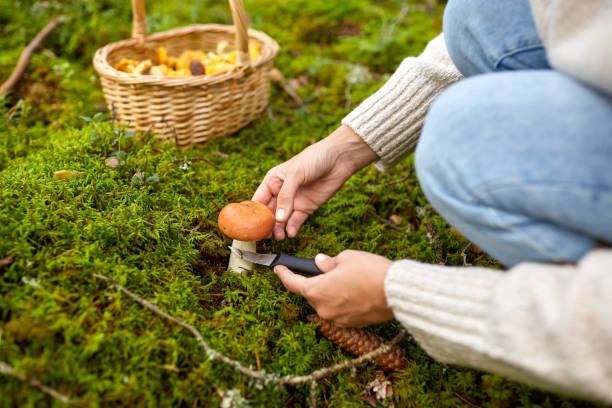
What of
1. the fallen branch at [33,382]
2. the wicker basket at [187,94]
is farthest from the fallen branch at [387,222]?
the fallen branch at [33,382]

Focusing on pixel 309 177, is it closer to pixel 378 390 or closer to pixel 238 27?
pixel 378 390

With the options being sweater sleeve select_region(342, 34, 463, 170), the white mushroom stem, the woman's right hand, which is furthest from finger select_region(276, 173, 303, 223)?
sweater sleeve select_region(342, 34, 463, 170)

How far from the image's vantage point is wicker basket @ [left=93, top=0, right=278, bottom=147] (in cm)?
297

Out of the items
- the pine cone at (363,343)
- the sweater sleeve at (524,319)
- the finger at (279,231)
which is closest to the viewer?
the sweater sleeve at (524,319)

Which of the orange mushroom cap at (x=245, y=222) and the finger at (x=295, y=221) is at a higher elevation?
the orange mushroom cap at (x=245, y=222)

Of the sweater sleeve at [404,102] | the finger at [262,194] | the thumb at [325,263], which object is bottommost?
the thumb at [325,263]

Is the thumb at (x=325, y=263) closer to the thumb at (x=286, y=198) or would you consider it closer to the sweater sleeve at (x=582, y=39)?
the thumb at (x=286, y=198)

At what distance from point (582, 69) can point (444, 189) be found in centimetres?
56

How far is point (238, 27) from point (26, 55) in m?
2.18

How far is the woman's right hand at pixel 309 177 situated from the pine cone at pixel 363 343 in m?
0.61

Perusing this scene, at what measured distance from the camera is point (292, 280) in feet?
6.74

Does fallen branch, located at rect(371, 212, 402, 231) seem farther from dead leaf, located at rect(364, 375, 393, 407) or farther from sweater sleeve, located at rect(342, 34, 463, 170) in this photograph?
dead leaf, located at rect(364, 375, 393, 407)

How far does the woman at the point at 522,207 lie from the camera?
1.23 meters

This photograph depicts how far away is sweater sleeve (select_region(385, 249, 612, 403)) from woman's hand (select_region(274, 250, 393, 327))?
0.14 metres
